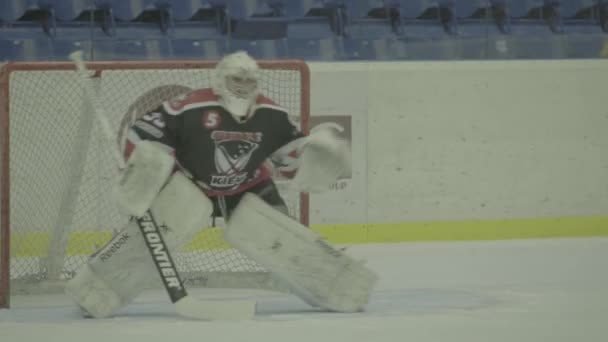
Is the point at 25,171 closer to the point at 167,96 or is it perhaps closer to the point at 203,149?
the point at 167,96

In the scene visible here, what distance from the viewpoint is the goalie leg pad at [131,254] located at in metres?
4.73

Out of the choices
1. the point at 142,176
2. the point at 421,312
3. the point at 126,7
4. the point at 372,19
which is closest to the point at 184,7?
the point at 126,7

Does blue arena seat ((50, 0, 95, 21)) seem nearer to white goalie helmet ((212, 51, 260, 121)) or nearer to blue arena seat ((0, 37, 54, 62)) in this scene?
A: blue arena seat ((0, 37, 54, 62))

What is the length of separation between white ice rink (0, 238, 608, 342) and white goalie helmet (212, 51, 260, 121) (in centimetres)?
77

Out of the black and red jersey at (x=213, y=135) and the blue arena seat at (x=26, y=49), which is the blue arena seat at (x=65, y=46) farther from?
the black and red jersey at (x=213, y=135)

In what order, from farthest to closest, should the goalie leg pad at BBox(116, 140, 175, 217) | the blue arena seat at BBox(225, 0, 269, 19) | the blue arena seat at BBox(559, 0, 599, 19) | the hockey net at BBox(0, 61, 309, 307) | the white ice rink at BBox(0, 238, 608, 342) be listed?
the blue arena seat at BBox(559, 0, 599, 19)
the blue arena seat at BBox(225, 0, 269, 19)
the hockey net at BBox(0, 61, 309, 307)
the goalie leg pad at BBox(116, 140, 175, 217)
the white ice rink at BBox(0, 238, 608, 342)

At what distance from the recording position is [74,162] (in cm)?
570

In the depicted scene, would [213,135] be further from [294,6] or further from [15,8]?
[294,6]

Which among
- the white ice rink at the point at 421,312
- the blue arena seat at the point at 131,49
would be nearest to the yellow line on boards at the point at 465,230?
the white ice rink at the point at 421,312

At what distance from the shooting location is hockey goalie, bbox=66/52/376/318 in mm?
4730

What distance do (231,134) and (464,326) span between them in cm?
110

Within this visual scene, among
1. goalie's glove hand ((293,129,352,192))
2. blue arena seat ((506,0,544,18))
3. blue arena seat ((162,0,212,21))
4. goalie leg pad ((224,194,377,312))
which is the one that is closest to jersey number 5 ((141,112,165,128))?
goalie leg pad ((224,194,377,312))

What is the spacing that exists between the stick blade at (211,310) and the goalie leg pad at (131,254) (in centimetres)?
24

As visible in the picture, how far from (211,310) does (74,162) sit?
1.35 meters
